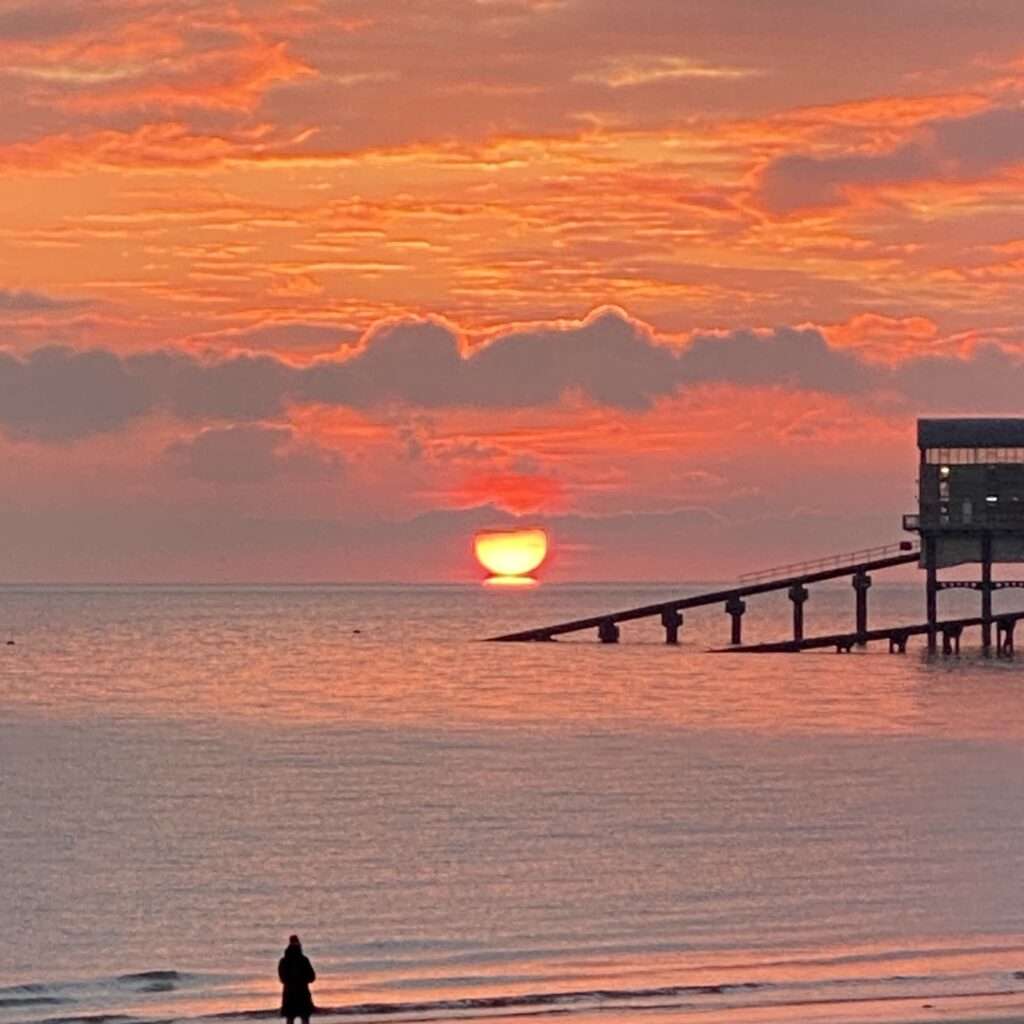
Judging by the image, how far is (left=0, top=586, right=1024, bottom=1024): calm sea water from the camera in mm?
39188

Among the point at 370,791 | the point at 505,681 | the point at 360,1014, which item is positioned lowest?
the point at 360,1014

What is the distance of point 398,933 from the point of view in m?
45.0

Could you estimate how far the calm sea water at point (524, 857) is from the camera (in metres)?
39.2

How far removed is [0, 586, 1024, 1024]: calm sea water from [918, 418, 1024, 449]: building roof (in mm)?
14126

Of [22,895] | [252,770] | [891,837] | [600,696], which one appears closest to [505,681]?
[600,696]

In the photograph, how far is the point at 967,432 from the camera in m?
123

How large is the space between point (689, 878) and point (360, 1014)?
56.6 ft

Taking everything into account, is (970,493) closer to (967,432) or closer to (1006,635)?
(967,432)

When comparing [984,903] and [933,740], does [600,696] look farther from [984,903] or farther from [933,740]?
[984,903]

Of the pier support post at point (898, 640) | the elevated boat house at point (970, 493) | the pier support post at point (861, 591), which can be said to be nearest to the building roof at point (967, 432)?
the elevated boat house at point (970, 493)

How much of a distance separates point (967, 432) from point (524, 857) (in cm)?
7176

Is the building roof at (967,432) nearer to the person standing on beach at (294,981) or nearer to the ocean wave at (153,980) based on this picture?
the ocean wave at (153,980)

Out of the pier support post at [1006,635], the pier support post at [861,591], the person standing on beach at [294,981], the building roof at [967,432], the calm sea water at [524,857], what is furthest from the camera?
the pier support post at [1006,635]

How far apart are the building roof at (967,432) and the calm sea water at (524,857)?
14126 mm
